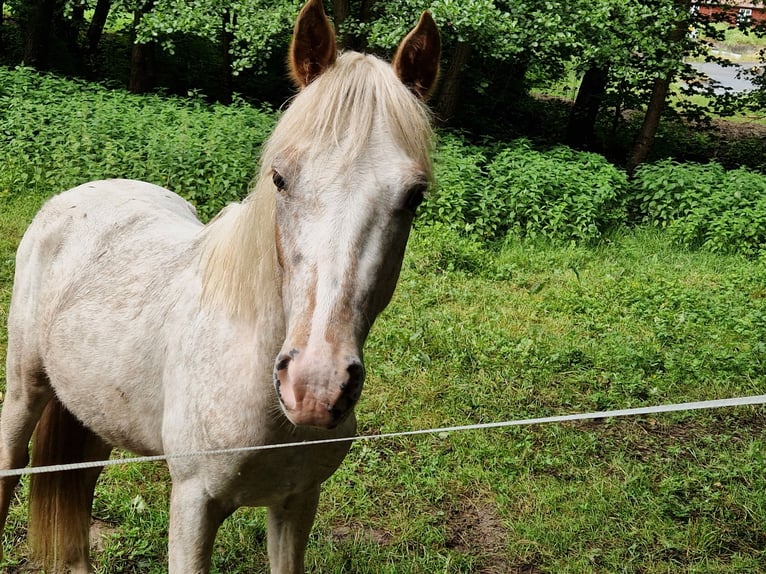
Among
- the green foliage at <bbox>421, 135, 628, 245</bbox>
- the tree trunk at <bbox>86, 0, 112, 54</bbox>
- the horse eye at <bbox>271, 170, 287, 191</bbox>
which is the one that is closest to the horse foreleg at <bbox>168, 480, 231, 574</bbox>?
the horse eye at <bbox>271, 170, 287, 191</bbox>

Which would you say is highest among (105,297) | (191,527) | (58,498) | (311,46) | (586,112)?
(586,112)

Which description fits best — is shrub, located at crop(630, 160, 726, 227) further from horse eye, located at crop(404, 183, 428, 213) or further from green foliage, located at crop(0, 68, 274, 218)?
horse eye, located at crop(404, 183, 428, 213)

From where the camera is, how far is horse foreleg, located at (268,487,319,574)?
2.35 m

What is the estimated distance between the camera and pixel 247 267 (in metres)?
2.00

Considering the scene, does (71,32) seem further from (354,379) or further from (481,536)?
(354,379)

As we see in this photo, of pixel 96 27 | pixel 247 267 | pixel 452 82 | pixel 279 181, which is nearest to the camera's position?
pixel 279 181

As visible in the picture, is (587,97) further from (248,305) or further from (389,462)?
(248,305)

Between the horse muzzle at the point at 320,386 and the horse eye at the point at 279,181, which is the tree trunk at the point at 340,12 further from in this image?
the horse muzzle at the point at 320,386

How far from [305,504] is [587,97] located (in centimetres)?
1122

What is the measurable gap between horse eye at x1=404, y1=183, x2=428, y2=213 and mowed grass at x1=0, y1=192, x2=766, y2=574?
2045 mm

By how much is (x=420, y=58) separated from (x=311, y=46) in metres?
0.31

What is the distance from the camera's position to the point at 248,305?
2006mm

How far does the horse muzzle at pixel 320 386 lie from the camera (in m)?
1.46

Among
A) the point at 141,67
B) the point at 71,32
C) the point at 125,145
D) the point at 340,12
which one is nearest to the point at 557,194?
the point at 340,12
